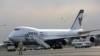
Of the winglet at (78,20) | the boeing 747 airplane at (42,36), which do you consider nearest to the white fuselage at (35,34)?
the boeing 747 airplane at (42,36)

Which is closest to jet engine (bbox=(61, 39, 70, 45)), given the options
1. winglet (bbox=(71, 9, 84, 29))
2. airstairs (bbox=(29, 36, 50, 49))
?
airstairs (bbox=(29, 36, 50, 49))

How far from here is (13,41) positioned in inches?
3059

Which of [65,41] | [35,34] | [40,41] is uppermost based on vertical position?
[35,34]

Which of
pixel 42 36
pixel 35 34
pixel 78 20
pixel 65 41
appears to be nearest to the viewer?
pixel 65 41

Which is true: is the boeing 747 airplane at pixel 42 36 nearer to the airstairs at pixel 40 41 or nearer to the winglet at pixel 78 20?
the airstairs at pixel 40 41

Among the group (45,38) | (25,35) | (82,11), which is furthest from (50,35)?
(82,11)

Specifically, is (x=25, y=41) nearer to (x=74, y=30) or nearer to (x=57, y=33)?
(x=57, y=33)

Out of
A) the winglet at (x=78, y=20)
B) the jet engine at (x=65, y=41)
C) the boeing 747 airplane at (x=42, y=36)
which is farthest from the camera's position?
the winglet at (x=78, y=20)

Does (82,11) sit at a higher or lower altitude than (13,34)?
higher

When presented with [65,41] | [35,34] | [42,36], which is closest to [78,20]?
[65,41]

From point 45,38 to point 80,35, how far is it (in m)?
8.60

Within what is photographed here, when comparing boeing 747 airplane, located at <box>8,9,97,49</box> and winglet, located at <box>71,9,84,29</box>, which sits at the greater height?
winglet, located at <box>71,9,84,29</box>

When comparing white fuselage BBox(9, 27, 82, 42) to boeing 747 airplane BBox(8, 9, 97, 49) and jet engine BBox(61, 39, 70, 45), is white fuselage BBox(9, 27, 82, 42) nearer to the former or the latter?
boeing 747 airplane BBox(8, 9, 97, 49)

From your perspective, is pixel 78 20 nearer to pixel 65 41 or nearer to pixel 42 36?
pixel 65 41
